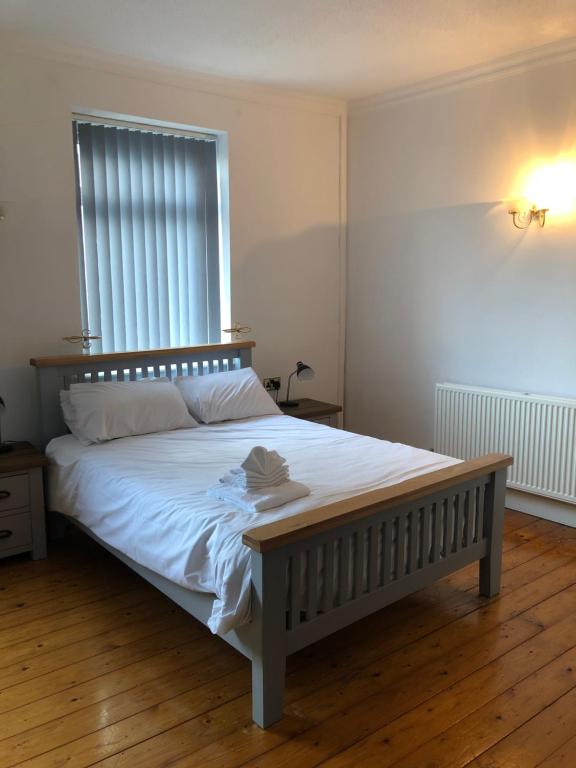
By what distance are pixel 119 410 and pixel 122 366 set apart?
17.4 inches

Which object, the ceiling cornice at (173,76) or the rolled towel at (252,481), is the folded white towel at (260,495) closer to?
the rolled towel at (252,481)

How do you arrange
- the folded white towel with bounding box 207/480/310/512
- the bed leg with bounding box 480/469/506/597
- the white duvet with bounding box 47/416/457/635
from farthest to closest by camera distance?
the bed leg with bounding box 480/469/506/597, the folded white towel with bounding box 207/480/310/512, the white duvet with bounding box 47/416/457/635

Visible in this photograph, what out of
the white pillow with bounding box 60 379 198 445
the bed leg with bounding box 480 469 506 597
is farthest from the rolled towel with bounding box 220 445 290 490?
the white pillow with bounding box 60 379 198 445

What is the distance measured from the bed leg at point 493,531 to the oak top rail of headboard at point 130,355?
6.54 ft

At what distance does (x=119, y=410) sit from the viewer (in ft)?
11.4

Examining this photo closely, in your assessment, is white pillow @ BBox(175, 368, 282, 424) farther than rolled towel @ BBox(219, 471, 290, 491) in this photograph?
Yes

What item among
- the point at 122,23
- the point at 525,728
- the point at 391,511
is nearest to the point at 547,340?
the point at 391,511

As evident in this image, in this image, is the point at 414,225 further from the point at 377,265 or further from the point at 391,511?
the point at 391,511

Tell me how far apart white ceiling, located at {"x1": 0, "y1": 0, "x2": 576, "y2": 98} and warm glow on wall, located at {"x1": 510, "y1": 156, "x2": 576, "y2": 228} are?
25.3 inches

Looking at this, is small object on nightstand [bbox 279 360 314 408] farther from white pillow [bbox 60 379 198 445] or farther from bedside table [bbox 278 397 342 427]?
white pillow [bbox 60 379 198 445]

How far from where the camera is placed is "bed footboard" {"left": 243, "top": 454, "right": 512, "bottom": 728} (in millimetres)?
2064

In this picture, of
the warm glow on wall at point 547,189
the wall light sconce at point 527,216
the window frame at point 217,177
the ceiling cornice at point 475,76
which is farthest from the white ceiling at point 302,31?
the wall light sconce at point 527,216

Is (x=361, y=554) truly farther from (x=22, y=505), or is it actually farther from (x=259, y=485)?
(x=22, y=505)

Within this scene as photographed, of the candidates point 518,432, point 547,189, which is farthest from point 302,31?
point 518,432
